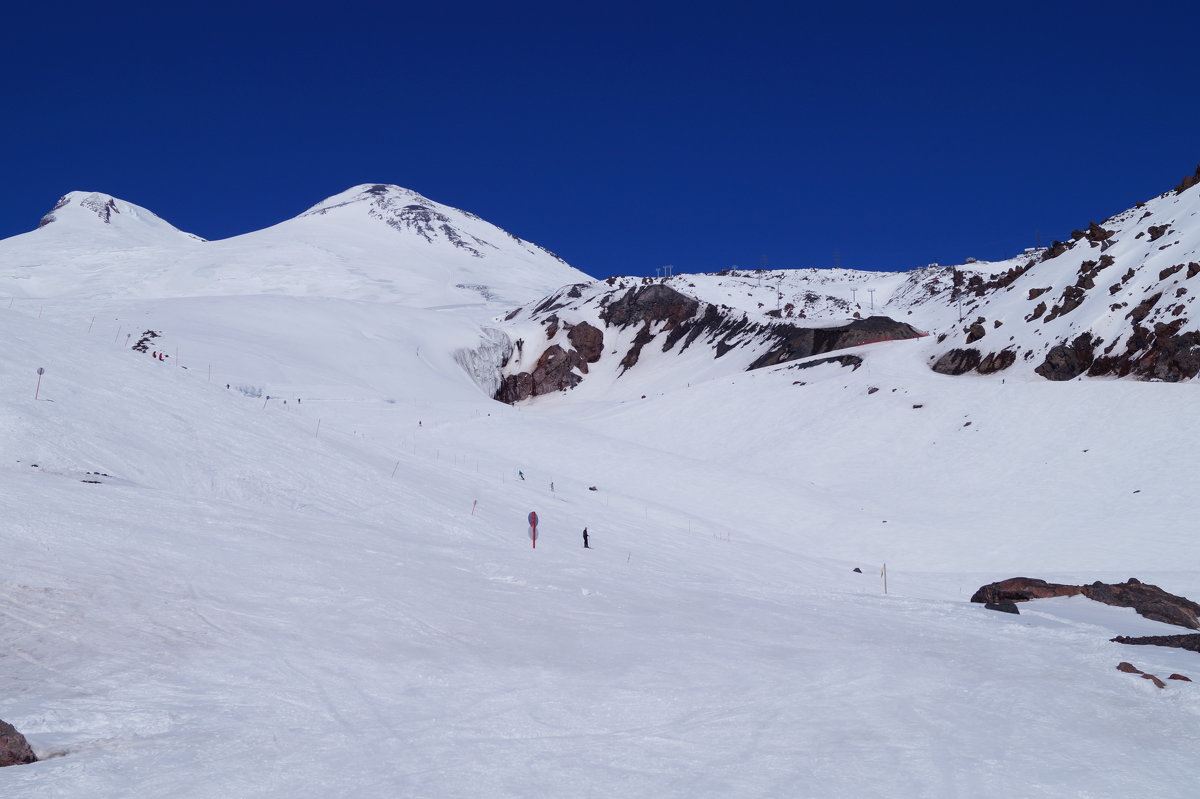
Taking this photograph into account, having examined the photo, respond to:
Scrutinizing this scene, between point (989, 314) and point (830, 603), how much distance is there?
152 feet

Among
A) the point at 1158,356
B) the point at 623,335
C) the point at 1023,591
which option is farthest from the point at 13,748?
the point at 623,335

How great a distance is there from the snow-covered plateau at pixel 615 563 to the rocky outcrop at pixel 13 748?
18 cm

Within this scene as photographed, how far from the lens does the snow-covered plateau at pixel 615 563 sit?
7457 mm

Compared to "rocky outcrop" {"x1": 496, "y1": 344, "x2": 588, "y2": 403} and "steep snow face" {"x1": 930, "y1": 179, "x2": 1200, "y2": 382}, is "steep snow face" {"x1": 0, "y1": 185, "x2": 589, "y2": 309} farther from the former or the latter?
"steep snow face" {"x1": 930, "y1": 179, "x2": 1200, "y2": 382}

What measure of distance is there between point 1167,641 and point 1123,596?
4.53 m

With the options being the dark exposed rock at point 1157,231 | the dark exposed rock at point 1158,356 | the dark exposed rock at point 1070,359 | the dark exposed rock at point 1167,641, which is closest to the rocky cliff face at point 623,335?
the dark exposed rock at point 1157,231

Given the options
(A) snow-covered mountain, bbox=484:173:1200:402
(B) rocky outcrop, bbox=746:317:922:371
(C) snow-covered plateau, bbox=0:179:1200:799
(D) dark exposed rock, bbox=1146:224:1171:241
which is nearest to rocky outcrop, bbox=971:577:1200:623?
(C) snow-covered plateau, bbox=0:179:1200:799

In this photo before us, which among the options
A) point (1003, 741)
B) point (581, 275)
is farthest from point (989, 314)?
point (581, 275)

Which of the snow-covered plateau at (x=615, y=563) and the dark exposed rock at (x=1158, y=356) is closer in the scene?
the snow-covered plateau at (x=615, y=563)

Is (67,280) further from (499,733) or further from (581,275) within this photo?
(499,733)

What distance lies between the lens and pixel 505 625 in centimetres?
1209

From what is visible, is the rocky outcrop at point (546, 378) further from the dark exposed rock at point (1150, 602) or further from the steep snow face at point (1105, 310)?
the dark exposed rock at point (1150, 602)

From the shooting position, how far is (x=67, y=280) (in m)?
118

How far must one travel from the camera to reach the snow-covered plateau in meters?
7.46
